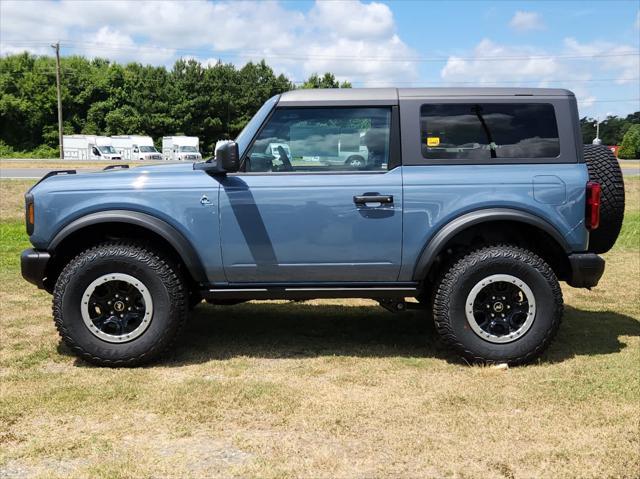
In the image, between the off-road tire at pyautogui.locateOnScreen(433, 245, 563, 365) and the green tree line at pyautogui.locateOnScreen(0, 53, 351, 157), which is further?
the green tree line at pyautogui.locateOnScreen(0, 53, 351, 157)

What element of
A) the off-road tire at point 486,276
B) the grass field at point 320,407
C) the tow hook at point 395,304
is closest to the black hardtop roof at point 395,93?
the off-road tire at point 486,276

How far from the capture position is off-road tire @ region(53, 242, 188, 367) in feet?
14.3

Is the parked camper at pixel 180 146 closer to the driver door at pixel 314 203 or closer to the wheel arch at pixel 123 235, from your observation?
the wheel arch at pixel 123 235

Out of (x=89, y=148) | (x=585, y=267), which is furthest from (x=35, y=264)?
(x=89, y=148)

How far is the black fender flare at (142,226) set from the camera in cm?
431

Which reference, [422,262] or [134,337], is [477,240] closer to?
[422,262]

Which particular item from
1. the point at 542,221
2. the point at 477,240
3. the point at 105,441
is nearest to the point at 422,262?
the point at 477,240

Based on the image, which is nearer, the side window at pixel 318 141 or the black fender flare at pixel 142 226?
the black fender flare at pixel 142 226

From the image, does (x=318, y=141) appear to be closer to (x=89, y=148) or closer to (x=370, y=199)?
(x=370, y=199)

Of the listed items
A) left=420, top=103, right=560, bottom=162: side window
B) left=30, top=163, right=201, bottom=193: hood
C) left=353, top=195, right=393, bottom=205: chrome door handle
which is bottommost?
left=353, top=195, right=393, bottom=205: chrome door handle

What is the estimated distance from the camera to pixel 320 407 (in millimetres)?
3650

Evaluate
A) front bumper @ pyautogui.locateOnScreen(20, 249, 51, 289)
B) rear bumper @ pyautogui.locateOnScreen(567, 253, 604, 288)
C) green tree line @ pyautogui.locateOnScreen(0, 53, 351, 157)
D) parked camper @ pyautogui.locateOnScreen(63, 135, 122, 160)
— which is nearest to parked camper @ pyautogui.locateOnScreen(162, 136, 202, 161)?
parked camper @ pyautogui.locateOnScreen(63, 135, 122, 160)

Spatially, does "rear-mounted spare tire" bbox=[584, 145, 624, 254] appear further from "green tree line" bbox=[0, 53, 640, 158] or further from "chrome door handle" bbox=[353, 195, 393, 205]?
"green tree line" bbox=[0, 53, 640, 158]

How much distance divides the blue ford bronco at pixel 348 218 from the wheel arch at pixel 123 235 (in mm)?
14
